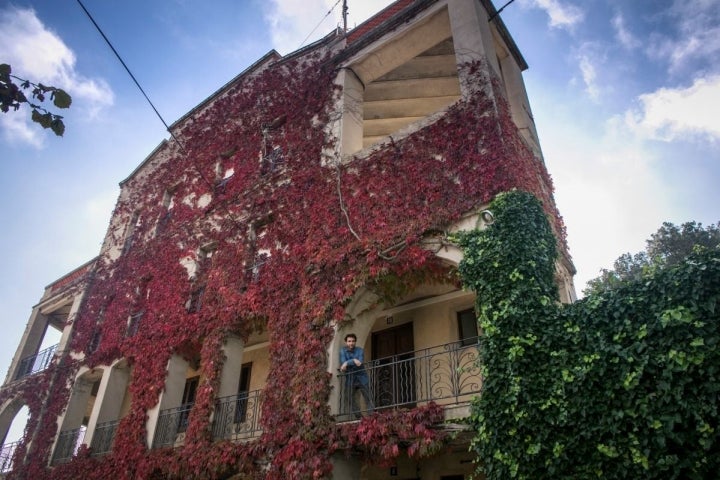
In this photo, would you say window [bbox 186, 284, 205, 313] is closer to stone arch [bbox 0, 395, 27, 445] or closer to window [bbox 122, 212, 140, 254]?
window [bbox 122, 212, 140, 254]

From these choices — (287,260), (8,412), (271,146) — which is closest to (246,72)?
(271,146)

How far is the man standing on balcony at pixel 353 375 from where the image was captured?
8281 millimetres

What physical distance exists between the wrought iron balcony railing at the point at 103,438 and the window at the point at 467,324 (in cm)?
903

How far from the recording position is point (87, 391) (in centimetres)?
1484

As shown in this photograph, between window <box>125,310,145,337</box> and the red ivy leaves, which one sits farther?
window <box>125,310,145,337</box>

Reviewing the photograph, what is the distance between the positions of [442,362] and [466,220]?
121 inches

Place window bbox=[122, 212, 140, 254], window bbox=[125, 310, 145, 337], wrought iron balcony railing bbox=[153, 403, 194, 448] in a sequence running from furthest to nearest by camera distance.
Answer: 1. window bbox=[122, 212, 140, 254]
2. window bbox=[125, 310, 145, 337]
3. wrought iron balcony railing bbox=[153, 403, 194, 448]

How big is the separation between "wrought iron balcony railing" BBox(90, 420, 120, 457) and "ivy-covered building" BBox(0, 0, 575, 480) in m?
0.05

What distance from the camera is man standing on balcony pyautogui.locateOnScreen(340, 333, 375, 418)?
828 centimetres

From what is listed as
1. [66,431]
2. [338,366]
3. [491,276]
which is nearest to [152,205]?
[66,431]

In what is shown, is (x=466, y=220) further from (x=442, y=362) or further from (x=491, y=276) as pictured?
(x=442, y=362)

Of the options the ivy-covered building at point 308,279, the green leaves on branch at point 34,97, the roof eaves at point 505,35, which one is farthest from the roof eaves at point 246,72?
the green leaves on branch at point 34,97

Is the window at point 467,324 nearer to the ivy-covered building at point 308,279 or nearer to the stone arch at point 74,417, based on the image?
the ivy-covered building at point 308,279

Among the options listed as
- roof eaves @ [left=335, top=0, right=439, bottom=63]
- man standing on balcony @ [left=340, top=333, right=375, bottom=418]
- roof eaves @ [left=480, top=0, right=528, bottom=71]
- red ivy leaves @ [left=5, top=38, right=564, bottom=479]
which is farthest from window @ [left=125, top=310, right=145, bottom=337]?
roof eaves @ [left=480, top=0, right=528, bottom=71]
